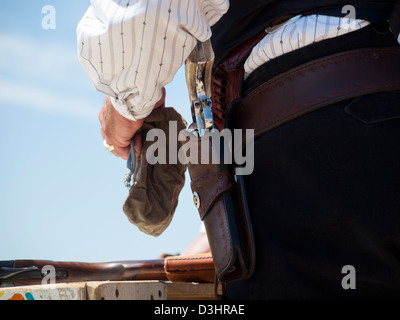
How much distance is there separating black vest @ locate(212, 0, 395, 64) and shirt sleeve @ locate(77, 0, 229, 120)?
0.18ft

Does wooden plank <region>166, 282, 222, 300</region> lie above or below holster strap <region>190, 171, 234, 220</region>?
below

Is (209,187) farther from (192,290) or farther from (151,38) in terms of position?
(192,290)

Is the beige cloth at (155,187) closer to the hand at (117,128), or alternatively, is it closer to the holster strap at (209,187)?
the hand at (117,128)

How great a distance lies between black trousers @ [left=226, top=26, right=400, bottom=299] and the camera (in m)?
0.97

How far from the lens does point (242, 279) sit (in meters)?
1.09

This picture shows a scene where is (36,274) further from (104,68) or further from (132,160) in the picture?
(104,68)

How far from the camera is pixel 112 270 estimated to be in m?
1.84

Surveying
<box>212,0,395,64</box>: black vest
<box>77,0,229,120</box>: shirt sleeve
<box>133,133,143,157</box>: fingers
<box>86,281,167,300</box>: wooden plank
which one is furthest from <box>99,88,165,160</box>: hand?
<box>86,281,167,300</box>: wooden plank

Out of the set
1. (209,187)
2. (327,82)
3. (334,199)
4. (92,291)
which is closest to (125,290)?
(92,291)

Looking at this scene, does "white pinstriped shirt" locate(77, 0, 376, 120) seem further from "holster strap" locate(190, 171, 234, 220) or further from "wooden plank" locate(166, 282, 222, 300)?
"wooden plank" locate(166, 282, 222, 300)

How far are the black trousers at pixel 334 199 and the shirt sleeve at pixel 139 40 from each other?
25cm

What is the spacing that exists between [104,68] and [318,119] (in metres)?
0.48

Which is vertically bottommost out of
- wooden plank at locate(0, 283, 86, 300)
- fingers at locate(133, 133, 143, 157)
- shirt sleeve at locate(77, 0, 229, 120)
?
wooden plank at locate(0, 283, 86, 300)
